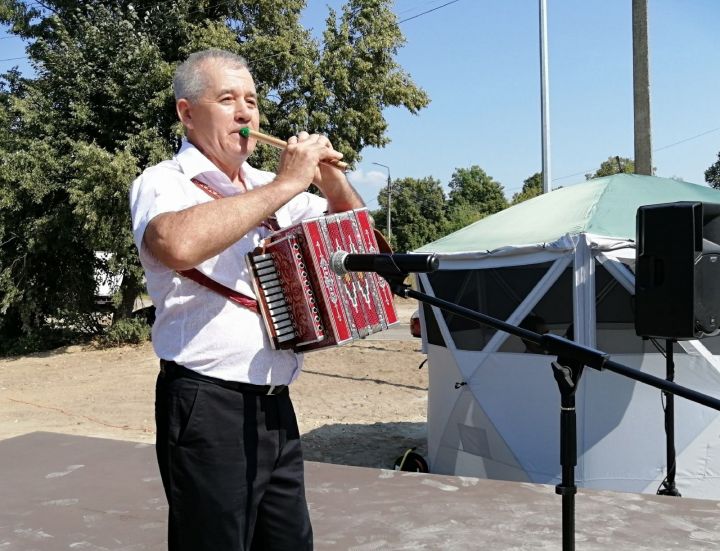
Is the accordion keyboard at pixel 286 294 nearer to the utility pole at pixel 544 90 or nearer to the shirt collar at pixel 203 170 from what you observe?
the shirt collar at pixel 203 170

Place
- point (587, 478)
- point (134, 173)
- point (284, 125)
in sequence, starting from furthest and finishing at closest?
point (284, 125) → point (134, 173) → point (587, 478)

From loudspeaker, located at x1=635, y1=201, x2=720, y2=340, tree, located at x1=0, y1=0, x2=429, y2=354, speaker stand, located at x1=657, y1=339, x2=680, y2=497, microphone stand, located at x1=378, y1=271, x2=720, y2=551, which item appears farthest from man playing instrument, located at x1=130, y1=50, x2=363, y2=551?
tree, located at x1=0, y1=0, x2=429, y2=354

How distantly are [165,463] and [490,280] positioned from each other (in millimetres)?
4547

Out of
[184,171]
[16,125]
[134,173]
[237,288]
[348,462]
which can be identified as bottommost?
[348,462]

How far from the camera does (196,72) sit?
1862 mm

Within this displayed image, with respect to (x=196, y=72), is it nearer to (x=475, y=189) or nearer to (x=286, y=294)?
(x=286, y=294)

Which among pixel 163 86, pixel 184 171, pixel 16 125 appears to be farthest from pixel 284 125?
pixel 184 171

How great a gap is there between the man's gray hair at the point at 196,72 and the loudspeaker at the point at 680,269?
7.56 feet

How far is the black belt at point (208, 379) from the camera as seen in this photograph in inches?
68.0

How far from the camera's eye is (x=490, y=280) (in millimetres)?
5984

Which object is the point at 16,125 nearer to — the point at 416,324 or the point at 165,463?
the point at 416,324

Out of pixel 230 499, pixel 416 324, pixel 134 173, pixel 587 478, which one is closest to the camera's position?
pixel 230 499

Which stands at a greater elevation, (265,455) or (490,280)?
(490,280)

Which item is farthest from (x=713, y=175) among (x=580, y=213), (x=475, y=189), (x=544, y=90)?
(x=580, y=213)
